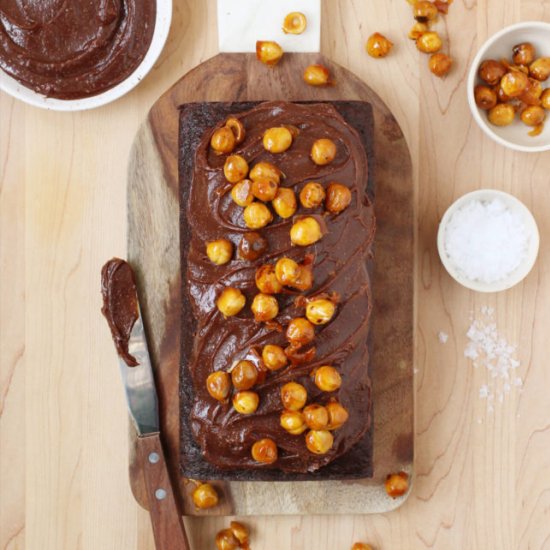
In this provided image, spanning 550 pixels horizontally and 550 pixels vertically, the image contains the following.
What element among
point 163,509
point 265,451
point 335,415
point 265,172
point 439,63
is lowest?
point 163,509

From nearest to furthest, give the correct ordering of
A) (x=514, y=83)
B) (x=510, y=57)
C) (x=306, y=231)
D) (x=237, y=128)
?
1. (x=306, y=231)
2. (x=237, y=128)
3. (x=514, y=83)
4. (x=510, y=57)

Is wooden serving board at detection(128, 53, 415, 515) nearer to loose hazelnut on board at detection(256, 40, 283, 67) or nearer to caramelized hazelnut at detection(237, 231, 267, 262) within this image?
loose hazelnut on board at detection(256, 40, 283, 67)

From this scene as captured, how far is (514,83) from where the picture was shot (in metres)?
2.38

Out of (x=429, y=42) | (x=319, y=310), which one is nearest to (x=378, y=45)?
(x=429, y=42)

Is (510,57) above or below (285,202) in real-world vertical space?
above

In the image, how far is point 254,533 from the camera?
8.27 ft

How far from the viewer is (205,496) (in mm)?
2404

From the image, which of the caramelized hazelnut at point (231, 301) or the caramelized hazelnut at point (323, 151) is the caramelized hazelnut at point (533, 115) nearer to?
the caramelized hazelnut at point (323, 151)

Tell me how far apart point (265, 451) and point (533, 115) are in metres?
1.37

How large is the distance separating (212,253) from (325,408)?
53cm

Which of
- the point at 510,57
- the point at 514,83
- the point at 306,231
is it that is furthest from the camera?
the point at 510,57

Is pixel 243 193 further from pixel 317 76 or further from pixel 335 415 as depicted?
pixel 335 415

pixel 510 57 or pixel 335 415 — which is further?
pixel 510 57

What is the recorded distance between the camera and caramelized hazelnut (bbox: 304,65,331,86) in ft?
7.84
